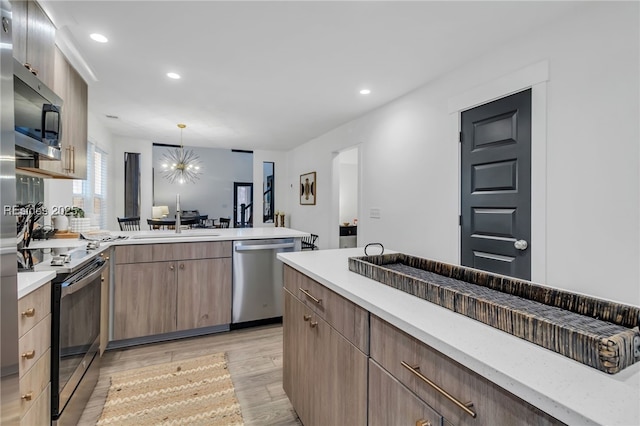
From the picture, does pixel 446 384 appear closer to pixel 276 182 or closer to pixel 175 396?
pixel 175 396

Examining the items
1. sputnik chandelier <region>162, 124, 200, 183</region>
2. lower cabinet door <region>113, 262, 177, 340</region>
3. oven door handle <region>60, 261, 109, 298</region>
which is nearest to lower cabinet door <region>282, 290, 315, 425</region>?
oven door handle <region>60, 261, 109, 298</region>

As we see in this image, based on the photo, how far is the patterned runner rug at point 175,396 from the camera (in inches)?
70.8

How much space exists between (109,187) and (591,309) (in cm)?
651

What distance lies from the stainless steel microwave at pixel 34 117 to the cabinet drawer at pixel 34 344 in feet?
2.86

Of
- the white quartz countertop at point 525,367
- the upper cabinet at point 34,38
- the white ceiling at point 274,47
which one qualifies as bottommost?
the white quartz countertop at point 525,367

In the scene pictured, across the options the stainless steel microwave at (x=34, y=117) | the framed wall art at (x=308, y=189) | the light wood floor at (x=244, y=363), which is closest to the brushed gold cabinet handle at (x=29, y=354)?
the light wood floor at (x=244, y=363)

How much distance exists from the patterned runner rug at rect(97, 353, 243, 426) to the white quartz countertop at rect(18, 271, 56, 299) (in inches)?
37.6

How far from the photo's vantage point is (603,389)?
1.78 feet

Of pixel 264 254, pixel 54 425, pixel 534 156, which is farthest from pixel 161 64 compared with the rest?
pixel 534 156

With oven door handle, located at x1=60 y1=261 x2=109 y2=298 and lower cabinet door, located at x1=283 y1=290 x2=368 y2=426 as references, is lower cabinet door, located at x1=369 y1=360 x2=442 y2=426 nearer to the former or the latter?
lower cabinet door, located at x1=283 y1=290 x2=368 y2=426

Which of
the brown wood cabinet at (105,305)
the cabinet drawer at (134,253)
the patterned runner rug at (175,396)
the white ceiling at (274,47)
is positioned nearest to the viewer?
the patterned runner rug at (175,396)

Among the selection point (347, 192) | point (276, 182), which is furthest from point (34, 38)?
point (347, 192)

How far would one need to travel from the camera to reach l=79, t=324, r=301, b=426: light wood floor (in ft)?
6.10

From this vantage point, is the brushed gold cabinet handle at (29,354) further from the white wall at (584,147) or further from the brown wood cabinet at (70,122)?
the white wall at (584,147)
